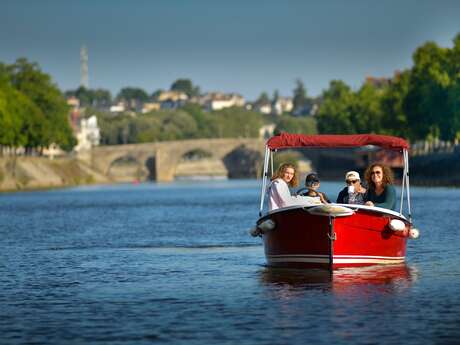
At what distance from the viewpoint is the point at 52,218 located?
6544cm

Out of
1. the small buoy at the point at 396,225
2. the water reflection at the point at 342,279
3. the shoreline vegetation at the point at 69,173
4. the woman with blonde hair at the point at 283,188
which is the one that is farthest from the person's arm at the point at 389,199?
the shoreline vegetation at the point at 69,173

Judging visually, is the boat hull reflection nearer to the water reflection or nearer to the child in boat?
the water reflection

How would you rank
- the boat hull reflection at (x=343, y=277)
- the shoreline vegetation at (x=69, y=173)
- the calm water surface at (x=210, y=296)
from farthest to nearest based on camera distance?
the shoreline vegetation at (x=69, y=173) < the boat hull reflection at (x=343, y=277) < the calm water surface at (x=210, y=296)

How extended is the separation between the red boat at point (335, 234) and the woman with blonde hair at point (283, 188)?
56 cm

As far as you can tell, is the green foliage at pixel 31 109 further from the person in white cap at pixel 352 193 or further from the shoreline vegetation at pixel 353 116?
the person in white cap at pixel 352 193

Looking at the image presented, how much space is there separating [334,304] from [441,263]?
29.2ft

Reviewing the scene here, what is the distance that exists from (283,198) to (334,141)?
1998mm

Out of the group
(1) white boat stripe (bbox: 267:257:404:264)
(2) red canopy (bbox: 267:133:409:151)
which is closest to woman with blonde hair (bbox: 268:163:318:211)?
(2) red canopy (bbox: 267:133:409:151)

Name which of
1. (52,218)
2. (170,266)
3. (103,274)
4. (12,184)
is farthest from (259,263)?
(12,184)

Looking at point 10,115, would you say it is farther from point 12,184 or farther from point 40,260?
point 40,260

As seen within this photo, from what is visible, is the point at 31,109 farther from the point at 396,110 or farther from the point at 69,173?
the point at 396,110

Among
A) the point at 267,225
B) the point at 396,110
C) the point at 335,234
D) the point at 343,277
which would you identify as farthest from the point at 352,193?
the point at 396,110

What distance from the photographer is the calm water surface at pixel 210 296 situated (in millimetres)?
21141

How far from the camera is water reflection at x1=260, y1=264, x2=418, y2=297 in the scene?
26.6m
